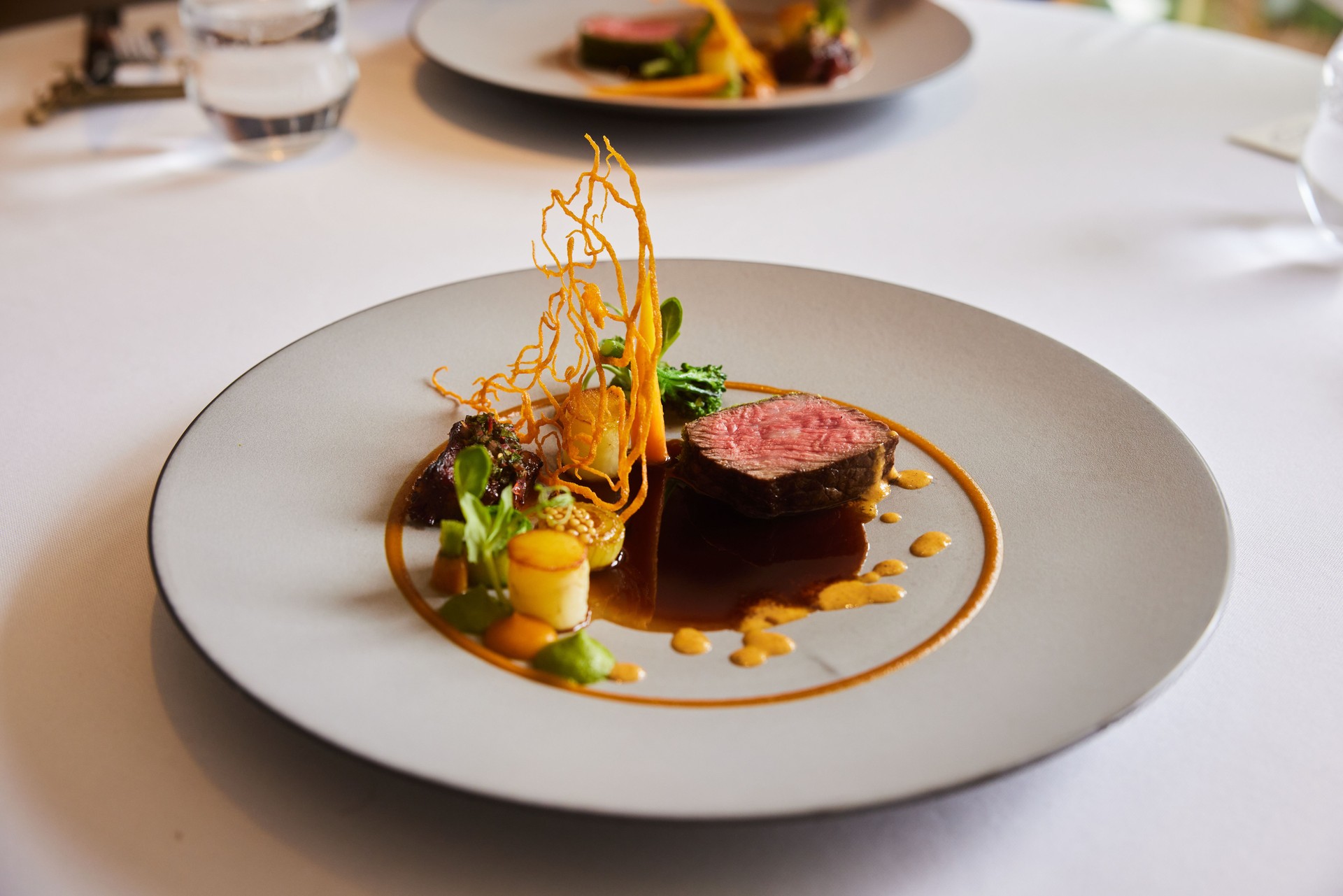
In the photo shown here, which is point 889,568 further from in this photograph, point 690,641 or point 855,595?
point 690,641

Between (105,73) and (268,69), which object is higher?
(268,69)

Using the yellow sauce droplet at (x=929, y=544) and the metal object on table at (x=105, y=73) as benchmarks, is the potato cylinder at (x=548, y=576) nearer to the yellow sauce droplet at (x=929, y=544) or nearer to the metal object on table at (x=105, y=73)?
the yellow sauce droplet at (x=929, y=544)

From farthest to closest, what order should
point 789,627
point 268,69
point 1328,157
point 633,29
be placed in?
point 633,29
point 268,69
point 1328,157
point 789,627

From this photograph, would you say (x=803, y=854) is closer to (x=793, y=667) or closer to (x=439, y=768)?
(x=793, y=667)

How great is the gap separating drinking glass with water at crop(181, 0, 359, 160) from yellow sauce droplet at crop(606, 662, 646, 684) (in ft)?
5.56

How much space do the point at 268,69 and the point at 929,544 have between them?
172 cm

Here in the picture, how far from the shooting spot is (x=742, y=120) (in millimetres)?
2598

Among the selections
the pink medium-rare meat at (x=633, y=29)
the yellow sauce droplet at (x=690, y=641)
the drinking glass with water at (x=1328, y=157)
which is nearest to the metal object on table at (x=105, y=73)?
the pink medium-rare meat at (x=633, y=29)

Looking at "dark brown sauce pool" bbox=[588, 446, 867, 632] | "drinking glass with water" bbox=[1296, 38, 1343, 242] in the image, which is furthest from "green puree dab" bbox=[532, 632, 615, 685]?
"drinking glass with water" bbox=[1296, 38, 1343, 242]

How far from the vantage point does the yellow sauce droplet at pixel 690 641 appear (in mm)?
1131

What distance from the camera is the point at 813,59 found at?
8.44ft

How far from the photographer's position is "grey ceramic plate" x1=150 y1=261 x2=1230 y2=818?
931 mm

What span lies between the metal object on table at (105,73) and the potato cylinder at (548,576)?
193 cm

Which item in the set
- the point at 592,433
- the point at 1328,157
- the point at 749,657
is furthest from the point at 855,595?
the point at 1328,157
